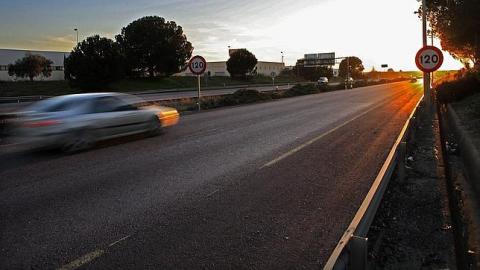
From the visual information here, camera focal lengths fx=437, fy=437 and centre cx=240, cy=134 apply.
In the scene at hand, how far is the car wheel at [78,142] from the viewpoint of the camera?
973 centimetres

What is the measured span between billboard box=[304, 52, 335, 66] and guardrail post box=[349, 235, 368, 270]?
11269cm

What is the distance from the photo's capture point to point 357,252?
10.3 feet

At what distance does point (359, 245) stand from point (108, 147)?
8.51 metres

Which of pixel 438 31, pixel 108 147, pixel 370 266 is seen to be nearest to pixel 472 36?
pixel 438 31

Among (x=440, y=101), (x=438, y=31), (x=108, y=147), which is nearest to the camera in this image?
(x=108, y=147)

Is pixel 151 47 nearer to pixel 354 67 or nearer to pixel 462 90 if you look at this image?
pixel 462 90

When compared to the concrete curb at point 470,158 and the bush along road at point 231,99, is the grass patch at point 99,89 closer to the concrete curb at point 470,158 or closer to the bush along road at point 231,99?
the bush along road at point 231,99

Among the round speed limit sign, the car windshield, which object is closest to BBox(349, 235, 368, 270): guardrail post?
the car windshield

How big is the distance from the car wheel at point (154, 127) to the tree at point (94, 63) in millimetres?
41252

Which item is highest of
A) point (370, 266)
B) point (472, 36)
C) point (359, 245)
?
point (472, 36)

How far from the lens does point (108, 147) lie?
34.7ft

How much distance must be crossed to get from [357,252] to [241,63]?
276ft

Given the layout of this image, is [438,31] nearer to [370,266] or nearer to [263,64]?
[370,266]

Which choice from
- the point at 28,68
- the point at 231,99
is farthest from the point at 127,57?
the point at 231,99
